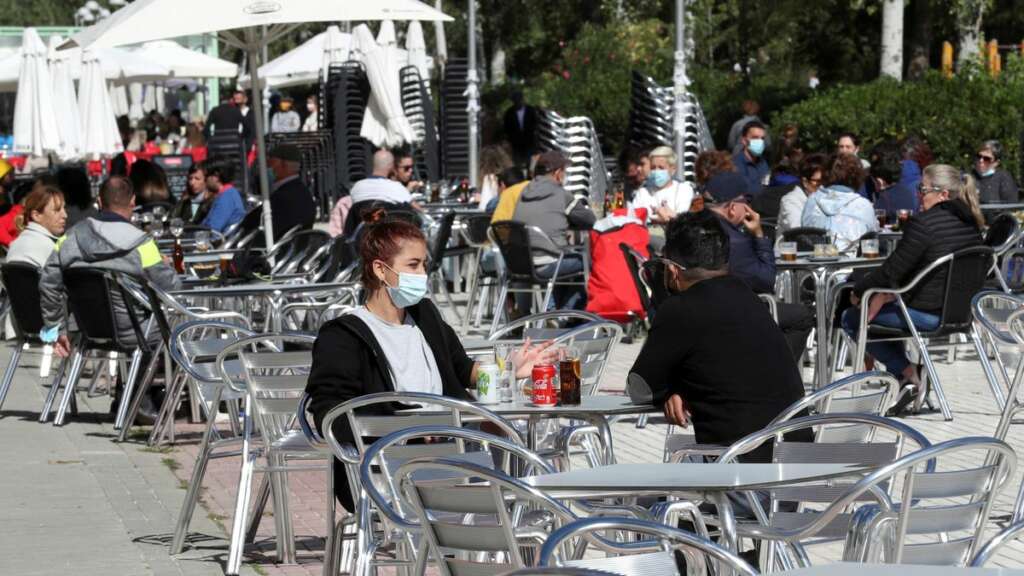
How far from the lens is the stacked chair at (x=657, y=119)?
69.9 feet

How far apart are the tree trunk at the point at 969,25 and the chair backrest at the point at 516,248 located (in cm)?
1474

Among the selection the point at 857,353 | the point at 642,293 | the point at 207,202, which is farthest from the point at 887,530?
the point at 207,202

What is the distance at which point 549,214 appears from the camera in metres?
14.6

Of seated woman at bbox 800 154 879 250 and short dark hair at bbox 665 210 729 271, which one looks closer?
short dark hair at bbox 665 210 729 271

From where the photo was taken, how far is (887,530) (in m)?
4.37

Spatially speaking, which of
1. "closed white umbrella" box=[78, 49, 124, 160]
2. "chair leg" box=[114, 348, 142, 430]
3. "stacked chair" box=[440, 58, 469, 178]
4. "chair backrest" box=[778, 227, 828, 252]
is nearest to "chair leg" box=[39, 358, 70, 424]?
"chair leg" box=[114, 348, 142, 430]

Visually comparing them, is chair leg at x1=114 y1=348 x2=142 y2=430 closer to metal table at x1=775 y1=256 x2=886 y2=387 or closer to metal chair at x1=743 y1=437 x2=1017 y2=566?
metal table at x1=775 y1=256 x2=886 y2=387

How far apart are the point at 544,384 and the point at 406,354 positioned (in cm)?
45

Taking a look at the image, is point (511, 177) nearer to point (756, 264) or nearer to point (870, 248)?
point (870, 248)

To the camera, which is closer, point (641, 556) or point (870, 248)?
point (641, 556)

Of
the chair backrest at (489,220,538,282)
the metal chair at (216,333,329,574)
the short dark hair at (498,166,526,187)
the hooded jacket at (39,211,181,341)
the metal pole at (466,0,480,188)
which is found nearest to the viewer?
the metal chair at (216,333,329,574)

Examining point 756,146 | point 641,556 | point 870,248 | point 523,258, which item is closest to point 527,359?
point 641,556

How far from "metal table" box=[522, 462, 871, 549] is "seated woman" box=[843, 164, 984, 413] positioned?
5.82 m

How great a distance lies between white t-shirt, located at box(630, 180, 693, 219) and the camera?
14.9 m
